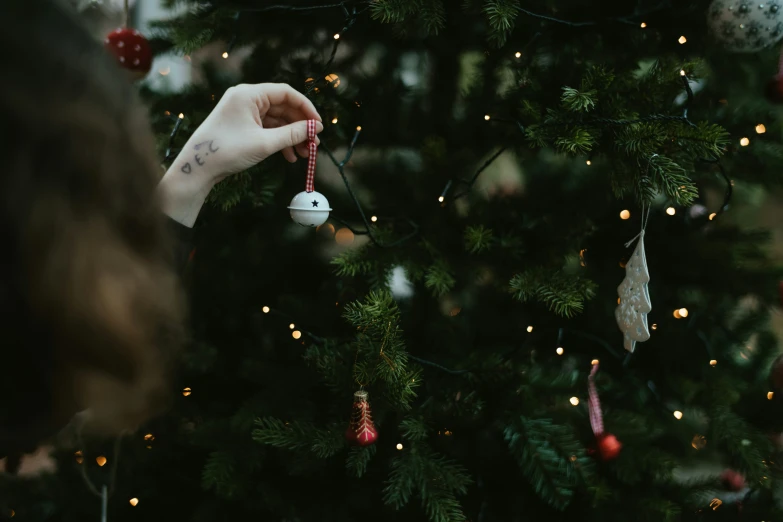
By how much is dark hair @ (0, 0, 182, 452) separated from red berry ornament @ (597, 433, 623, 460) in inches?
29.2

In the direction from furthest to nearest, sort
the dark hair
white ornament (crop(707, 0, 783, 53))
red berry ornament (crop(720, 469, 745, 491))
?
1. red berry ornament (crop(720, 469, 745, 491))
2. white ornament (crop(707, 0, 783, 53))
3. the dark hair

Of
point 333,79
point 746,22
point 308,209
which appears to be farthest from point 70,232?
point 746,22

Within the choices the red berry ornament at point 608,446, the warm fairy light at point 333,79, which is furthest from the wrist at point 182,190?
the red berry ornament at point 608,446

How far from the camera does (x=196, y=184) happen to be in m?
0.73

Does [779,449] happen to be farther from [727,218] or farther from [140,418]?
[140,418]

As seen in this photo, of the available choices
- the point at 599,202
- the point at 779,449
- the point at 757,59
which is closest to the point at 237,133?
the point at 599,202

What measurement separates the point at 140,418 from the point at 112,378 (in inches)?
2.6

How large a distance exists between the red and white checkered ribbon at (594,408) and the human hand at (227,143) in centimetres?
58

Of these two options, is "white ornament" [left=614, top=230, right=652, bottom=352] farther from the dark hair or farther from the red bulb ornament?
the dark hair

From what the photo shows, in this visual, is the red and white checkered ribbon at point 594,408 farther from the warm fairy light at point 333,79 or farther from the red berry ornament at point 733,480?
the warm fairy light at point 333,79

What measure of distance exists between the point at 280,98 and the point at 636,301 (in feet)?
1.78

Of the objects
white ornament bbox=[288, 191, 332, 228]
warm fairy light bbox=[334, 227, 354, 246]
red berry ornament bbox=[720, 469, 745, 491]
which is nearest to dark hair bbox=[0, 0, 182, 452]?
white ornament bbox=[288, 191, 332, 228]

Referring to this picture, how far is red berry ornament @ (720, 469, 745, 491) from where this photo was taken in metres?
1.05

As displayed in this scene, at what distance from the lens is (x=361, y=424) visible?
76 centimetres
